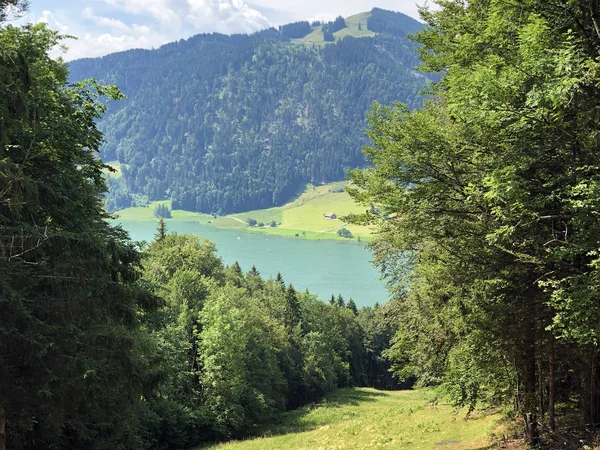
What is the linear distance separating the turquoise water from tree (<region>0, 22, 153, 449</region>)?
298ft

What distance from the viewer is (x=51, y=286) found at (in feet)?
26.4

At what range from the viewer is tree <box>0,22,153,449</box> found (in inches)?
291

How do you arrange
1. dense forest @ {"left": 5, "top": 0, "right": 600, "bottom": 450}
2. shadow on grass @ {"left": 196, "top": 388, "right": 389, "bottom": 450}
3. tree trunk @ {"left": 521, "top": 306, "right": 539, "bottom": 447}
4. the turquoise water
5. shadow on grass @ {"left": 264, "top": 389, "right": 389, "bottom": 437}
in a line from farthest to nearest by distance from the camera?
1. the turquoise water
2. shadow on grass @ {"left": 264, "top": 389, "right": 389, "bottom": 437}
3. shadow on grass @ {"left": 196, "top": 388, "right": 389, "bottom": 450}
4. tree trunk @ {"left": 521, "top": 306, "right": 539, "bottom": 447}
5. dense forest @ {"left": 5, "top": 0, "right": 600, "bottom": 450}

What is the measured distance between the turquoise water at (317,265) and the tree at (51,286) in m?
90.8

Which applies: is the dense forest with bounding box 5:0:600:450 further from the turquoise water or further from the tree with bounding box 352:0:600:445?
the turquoise water

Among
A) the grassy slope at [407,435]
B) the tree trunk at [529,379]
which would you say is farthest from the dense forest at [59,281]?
the tree trunk at [529,379]

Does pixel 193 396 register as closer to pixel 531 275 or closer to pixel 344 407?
pixel 344 407

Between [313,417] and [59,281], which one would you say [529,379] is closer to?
[59,281]

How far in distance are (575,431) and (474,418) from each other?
393 inches

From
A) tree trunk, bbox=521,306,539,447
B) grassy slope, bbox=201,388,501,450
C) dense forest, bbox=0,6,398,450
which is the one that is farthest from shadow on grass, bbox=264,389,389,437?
tree trunk, bbox=521,306,539,447

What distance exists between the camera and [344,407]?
132 feet

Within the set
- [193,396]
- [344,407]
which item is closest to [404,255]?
[193,396]

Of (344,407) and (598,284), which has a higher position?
(598,284)

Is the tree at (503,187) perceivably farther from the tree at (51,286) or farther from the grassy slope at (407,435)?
the tree at (51,286)
